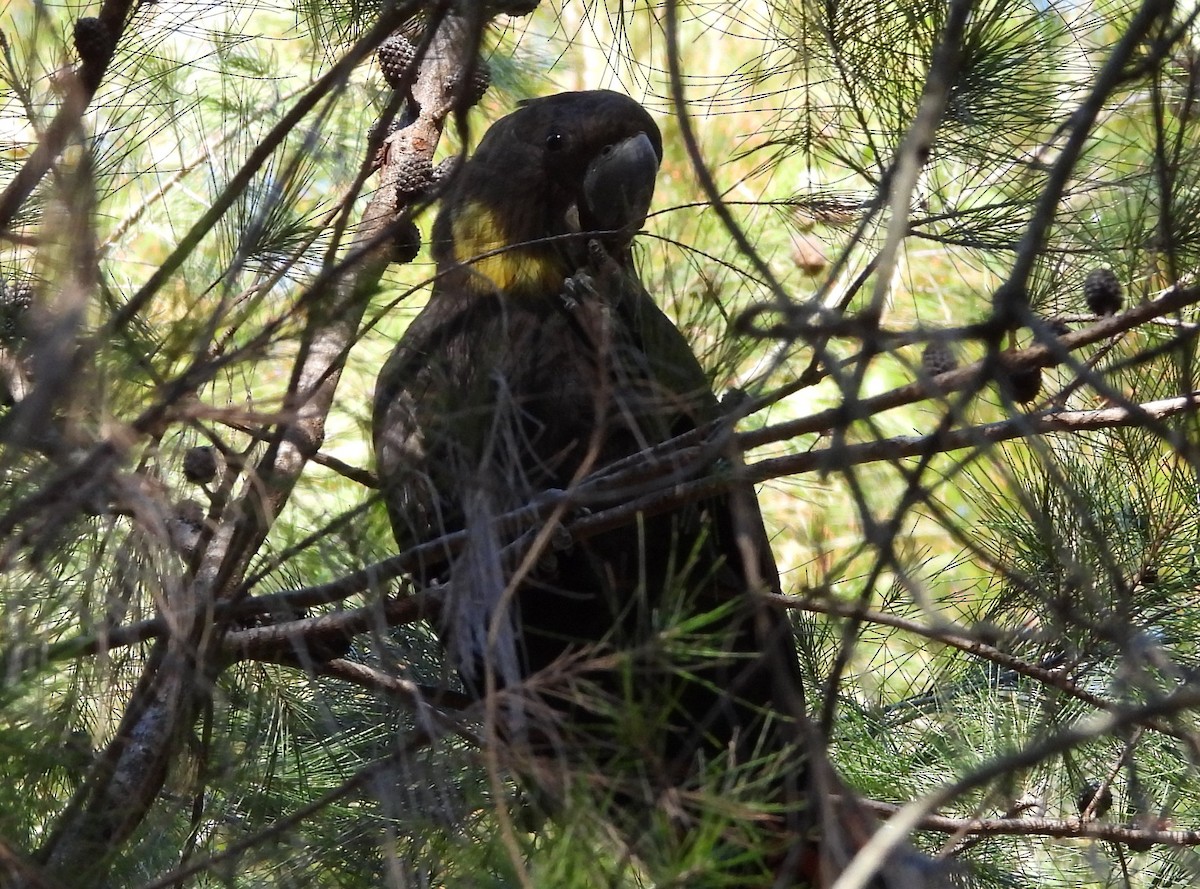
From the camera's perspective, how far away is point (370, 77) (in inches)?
94.3

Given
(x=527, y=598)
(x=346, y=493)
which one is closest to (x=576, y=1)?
(x=346, y=493)

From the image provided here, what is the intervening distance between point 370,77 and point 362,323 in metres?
1.01

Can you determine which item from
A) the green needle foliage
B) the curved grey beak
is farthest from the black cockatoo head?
the green needle foliage

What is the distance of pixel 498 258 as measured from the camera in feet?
8.43

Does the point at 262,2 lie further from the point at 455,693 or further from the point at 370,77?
the point at 455,693

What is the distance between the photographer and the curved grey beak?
258 cm

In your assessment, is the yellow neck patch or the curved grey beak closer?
the yellow neck patch

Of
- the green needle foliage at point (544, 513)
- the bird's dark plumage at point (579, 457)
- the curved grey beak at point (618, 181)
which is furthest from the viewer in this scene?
the curved grey beak at point (618, 181)

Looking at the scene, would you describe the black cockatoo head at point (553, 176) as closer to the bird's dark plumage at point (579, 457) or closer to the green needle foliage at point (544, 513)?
the bird's dark plumage at point (579, 457)

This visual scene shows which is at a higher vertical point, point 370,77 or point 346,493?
point 370,77

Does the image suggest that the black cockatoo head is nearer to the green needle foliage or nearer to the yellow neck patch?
the yellow neck patch

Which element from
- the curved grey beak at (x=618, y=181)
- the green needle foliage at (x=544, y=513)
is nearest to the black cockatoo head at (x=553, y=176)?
the curved grey beak at (x=618, y=181)

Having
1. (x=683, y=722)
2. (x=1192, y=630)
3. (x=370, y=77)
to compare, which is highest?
(x=370, y=77)

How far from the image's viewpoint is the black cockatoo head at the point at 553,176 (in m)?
2.61
